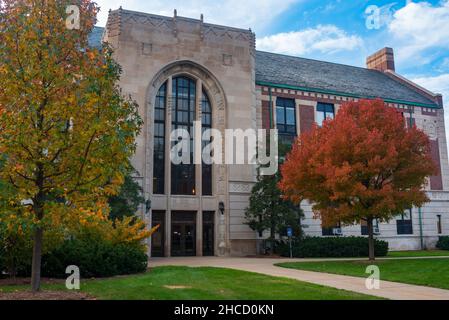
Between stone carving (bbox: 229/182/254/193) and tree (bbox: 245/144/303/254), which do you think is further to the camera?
stone carving (bbox: 229/182/254/193)

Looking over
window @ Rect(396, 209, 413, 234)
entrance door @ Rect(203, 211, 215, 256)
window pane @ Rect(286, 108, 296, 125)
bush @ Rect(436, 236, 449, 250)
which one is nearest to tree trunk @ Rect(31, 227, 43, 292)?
entrance door @ Rect(203, 211, 215, 256)

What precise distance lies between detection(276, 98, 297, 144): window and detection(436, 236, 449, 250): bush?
16.3m

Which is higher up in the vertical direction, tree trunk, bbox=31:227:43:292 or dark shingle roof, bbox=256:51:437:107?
dark shingle roof, bbox=256:51:437:107

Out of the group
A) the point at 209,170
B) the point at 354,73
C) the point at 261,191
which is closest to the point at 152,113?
the point at 209,170

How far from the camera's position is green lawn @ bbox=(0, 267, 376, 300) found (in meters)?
10.5

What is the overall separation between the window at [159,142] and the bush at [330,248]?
9500 millimetres

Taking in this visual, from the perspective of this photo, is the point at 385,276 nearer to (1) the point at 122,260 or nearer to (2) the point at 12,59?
(1) the point at 122,260

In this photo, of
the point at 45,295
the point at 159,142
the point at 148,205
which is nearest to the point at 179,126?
the point at 159,142

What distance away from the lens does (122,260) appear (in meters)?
17.1

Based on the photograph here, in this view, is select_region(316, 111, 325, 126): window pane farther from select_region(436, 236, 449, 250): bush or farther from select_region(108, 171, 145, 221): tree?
select_region(108, 171, 145, 221): tree

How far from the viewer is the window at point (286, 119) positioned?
116 ft

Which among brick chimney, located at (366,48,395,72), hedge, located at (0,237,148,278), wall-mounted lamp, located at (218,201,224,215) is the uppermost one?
brick chimney, located at (366,48,395,72)

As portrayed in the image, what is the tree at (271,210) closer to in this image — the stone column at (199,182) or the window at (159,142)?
the stone column at (199,182)

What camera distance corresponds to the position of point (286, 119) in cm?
3575
